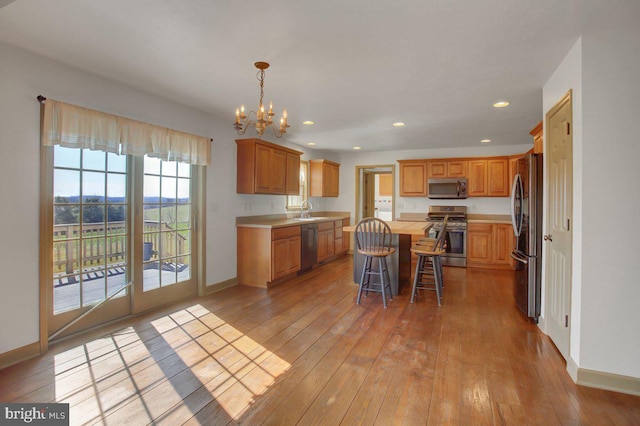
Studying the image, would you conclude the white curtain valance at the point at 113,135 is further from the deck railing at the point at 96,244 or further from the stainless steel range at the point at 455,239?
the stainless steel range at the point at 455,239

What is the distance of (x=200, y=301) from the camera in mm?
3932

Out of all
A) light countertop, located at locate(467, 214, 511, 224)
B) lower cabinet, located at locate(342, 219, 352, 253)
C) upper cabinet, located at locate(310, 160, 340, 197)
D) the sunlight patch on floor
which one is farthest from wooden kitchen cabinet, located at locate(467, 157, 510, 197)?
the sunlight patch on floor

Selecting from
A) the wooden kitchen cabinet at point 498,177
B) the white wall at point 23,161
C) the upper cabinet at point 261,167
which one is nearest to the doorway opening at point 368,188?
the wooden kitchen cabinet at point 498,177

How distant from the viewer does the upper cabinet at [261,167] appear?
459 cm

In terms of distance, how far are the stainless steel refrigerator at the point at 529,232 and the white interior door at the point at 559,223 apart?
0.18 metres

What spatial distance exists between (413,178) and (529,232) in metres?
3.61

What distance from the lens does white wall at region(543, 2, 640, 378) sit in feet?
6.84

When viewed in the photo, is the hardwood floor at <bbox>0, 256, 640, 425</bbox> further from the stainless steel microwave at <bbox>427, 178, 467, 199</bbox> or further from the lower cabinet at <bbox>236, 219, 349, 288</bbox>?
the stainless steel microwave at <bbox>427, 178, 467, 199</bbox>

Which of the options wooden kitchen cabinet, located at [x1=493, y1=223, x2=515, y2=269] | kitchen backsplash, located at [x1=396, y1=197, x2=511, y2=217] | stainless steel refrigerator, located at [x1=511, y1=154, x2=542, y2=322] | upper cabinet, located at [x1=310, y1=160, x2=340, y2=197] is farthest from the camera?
upper cabinet, located at [x1=310, y1=160, x2=340, y2=197]

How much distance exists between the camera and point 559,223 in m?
2.67

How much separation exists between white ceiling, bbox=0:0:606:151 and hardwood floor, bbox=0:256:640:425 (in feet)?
7.82

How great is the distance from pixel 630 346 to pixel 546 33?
217 centimetres

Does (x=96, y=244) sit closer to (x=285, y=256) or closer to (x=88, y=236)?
(x=88, y=236)

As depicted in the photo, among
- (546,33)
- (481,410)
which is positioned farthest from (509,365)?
(546,33)
